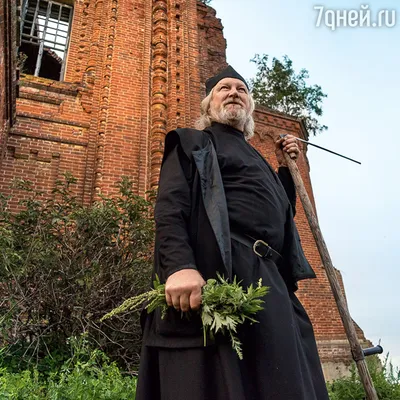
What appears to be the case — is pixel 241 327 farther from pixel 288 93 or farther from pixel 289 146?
pixel 288 93

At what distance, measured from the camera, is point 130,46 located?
8.31 meters

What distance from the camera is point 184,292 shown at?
147 centimetres

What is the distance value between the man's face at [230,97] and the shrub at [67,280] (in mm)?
2708

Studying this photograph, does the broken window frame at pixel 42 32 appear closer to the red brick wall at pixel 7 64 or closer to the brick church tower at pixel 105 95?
the brick church tower at pixel 105 95

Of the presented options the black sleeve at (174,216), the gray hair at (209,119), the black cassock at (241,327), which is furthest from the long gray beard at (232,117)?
the black sleeve at (174,216)

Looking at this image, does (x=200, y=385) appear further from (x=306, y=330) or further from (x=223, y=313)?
(x=306, y=330)

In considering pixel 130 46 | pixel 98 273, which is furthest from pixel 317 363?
pixel 130 46

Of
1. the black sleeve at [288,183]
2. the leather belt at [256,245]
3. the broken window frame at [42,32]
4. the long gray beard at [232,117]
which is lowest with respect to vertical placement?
the leather belt at [256,245]

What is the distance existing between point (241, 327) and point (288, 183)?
54.9 inches

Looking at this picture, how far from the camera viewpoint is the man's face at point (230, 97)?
2.40 m

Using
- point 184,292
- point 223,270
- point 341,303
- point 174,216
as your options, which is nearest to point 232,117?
point 174,216

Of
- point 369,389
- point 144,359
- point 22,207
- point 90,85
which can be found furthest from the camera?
point 90,85

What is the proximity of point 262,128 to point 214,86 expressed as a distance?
860cm

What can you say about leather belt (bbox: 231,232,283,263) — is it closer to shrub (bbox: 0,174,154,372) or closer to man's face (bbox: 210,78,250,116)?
man's face (bbox: 210,78,250,116)
